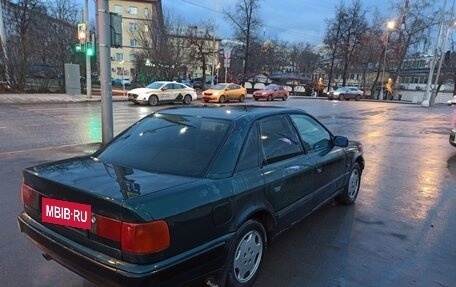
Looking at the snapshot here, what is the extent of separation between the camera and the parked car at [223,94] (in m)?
29.7

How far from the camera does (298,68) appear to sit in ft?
276

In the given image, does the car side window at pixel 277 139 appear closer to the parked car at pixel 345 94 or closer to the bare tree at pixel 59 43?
the bare tree at pixel 59 43

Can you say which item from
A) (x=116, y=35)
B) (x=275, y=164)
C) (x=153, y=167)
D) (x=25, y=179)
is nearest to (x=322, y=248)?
(x=275, y=164)

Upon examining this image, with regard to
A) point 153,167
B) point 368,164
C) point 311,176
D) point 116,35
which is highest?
point 116,35

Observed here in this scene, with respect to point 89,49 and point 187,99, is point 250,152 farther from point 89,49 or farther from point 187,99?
point 187,99

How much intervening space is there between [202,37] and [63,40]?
19938 millimetres

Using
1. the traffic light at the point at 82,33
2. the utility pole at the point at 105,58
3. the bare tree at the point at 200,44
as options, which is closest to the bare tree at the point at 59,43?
the traffic light at the point at 82,33

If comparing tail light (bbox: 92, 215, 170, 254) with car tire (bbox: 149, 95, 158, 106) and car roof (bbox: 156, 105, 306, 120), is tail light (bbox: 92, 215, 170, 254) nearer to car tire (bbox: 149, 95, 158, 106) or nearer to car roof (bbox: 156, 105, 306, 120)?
car roof (bbox: 156, 105, 306, 120)

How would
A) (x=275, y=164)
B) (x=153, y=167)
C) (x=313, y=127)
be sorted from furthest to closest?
(x=313, y=127), (x=275, y=164), (x=153, y=167)

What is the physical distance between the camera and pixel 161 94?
2491cm

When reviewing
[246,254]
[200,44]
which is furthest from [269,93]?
[246,254]

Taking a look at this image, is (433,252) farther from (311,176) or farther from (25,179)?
(25,179)

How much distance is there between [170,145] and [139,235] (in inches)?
45.7

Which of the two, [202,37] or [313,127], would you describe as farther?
[202,37]
